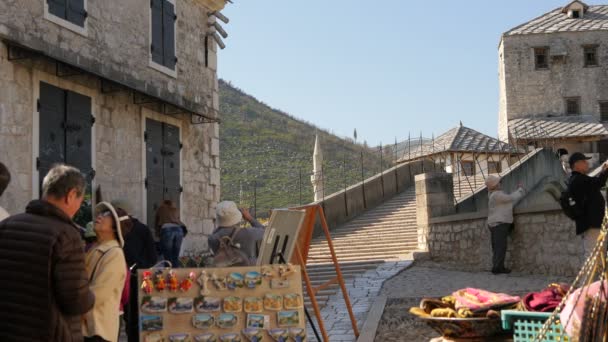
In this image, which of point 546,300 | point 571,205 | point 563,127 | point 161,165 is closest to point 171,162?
point 161,165

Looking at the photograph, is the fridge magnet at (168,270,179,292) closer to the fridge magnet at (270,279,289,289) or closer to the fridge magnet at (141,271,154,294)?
the fridge magnet at (141,271,154,294)

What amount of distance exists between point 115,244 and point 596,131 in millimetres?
40299

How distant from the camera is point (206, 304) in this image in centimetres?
589

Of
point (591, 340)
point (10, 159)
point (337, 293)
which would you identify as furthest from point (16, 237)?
point (337, 293)

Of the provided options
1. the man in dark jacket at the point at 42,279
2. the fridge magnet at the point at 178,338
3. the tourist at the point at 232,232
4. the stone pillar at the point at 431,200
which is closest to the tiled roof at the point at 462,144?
the stone pillar at the point at 431,200

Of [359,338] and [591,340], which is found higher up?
[591,340]

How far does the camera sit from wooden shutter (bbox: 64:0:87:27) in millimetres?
10820

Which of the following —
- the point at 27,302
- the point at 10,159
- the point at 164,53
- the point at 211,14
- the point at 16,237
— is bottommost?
the point at 27,302

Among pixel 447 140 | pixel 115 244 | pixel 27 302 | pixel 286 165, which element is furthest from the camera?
pixel 286 165

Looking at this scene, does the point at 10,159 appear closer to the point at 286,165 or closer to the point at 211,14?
the point at 211,14

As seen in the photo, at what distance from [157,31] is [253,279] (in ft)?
26.7

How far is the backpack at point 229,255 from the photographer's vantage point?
690 centimetres

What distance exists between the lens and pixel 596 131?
41156 mm

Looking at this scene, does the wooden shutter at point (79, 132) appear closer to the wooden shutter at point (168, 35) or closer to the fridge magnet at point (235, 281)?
the wooden shutter at point (168, 35)
